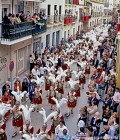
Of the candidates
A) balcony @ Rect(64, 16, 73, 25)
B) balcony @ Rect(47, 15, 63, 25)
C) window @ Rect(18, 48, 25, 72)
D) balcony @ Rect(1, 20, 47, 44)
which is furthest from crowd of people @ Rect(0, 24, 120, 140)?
balcony @ Rect(64, 16, 73, 25)

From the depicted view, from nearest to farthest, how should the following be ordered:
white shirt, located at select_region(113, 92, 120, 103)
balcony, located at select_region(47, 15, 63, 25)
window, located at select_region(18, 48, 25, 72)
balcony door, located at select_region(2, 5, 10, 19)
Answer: white shirt, located at select_region(113, 92, 120, 103), balcony door, located at select_region(2, 5, 10, 19), window, located at select_region(18, 48, 25, 72), balcony, located at select_region(47, 15, 63, 25)

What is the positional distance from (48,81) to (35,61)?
6533 millimetres

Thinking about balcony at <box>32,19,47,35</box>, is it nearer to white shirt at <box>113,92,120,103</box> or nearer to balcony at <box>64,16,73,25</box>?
balcony at <box>64,16,73,25</box>

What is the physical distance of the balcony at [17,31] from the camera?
848 inches

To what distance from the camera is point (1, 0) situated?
22.0 metres

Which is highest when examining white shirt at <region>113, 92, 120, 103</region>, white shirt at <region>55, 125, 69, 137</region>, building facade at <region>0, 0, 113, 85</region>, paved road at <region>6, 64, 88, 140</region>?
building facade at <region>0, 0, 113, 85</region>

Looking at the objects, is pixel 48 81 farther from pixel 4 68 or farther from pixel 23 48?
pixel 23 48

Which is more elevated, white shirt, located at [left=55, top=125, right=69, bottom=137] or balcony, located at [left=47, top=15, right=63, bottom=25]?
balcony, located at [left=47, top=15, right=63, bottom=25]

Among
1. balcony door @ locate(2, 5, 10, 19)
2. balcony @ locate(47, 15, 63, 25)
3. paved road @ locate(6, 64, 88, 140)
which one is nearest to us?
paved road @ locate(6, 64, 88, 140)

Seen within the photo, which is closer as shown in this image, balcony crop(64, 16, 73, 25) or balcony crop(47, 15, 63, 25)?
balcony crop(47, 15, 63, 25)

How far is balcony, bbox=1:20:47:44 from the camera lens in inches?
848

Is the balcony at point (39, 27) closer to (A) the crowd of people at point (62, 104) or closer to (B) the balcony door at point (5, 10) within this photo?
(A) the crowd of people at point (62, 104)

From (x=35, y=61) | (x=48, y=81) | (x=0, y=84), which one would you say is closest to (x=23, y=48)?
(x=35, y=61)

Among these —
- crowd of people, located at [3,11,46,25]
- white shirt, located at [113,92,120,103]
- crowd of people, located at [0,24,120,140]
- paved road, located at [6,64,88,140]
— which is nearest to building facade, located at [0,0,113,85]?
crowd of people, located at [3,11,46,25]
